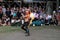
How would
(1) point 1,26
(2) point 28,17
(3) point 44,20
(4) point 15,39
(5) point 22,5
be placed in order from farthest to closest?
(5) point 22,5
(3) point 44,20
(1) point 1,26
(2) point 28,17
(4) point 15,39

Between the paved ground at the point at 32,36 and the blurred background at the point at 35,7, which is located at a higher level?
the blurred background at the point at 35,7

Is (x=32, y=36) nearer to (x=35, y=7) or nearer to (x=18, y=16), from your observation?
(x=18, y=16)

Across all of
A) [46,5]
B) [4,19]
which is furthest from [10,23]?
[46,5]

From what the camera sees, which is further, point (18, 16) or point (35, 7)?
point (35, 7)

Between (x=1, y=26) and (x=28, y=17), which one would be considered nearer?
(x=28, y=17)

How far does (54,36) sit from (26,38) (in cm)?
191

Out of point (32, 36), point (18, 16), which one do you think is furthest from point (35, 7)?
point (32, 36)

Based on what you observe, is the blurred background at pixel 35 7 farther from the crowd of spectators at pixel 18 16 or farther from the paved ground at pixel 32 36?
the paved ground at pixel 32 36

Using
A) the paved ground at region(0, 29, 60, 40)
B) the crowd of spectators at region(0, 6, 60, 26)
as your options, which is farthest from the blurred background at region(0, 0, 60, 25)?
the paved ground at region(0, 29, 60, 40)

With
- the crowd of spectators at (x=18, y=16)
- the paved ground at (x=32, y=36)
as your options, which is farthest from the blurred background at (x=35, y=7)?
the paved ground at (x=32, y=36)

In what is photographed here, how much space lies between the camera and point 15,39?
51.5 ft

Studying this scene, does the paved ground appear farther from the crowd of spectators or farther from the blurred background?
the blurred background

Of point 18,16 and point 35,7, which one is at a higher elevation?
point 35,7

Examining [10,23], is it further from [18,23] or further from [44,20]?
[44,20]
